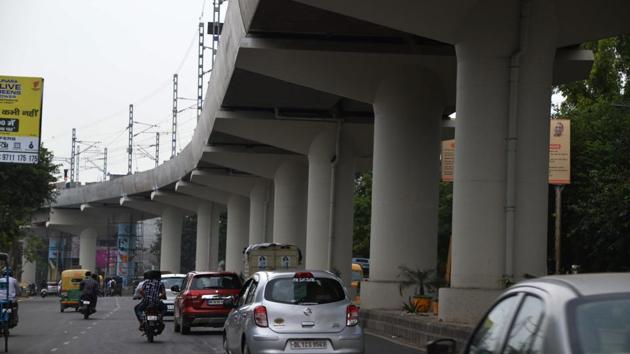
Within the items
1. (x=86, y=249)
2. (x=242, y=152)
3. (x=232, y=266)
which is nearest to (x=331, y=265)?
(x=242, y=152)

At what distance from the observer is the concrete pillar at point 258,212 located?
60.1 meters

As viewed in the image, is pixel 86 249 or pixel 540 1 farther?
pixel 86 249

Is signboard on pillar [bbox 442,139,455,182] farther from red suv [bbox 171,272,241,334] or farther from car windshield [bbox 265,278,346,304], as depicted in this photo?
car windshield [bbox 265,278,346,304]

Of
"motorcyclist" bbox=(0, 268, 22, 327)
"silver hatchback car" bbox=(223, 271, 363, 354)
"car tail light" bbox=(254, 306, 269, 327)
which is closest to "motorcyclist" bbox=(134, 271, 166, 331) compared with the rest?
"motorcyclist" bbox=(0, 268, 22, 327)

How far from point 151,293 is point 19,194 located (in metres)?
33.7

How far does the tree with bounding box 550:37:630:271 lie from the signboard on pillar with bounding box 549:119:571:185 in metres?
1.81

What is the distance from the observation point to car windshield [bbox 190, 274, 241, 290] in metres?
27.6

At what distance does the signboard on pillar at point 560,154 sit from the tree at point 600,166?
1.81 m

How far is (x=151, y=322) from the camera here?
981 inches

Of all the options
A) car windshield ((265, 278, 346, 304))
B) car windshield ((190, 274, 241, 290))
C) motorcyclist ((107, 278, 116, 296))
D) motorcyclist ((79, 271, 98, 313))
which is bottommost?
motorcyclist ((107, 278, 116, 296))

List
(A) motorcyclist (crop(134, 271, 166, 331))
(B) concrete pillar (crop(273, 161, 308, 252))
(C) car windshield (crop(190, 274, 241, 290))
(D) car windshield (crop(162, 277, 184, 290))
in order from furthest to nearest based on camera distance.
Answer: (B) concrete pillar (crop(273, 161, 308, 252)), (D) car windshield (crop(162, 277, 184, 290)), (C) car windshield (crop(190, 274, 241, 290)), (A) motorcyclist (crop(134, 271, 166, 331))

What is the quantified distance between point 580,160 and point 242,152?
17.9 metres

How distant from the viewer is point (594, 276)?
5887 millimetres

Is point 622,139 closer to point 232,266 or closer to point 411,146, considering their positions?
point 411,146
